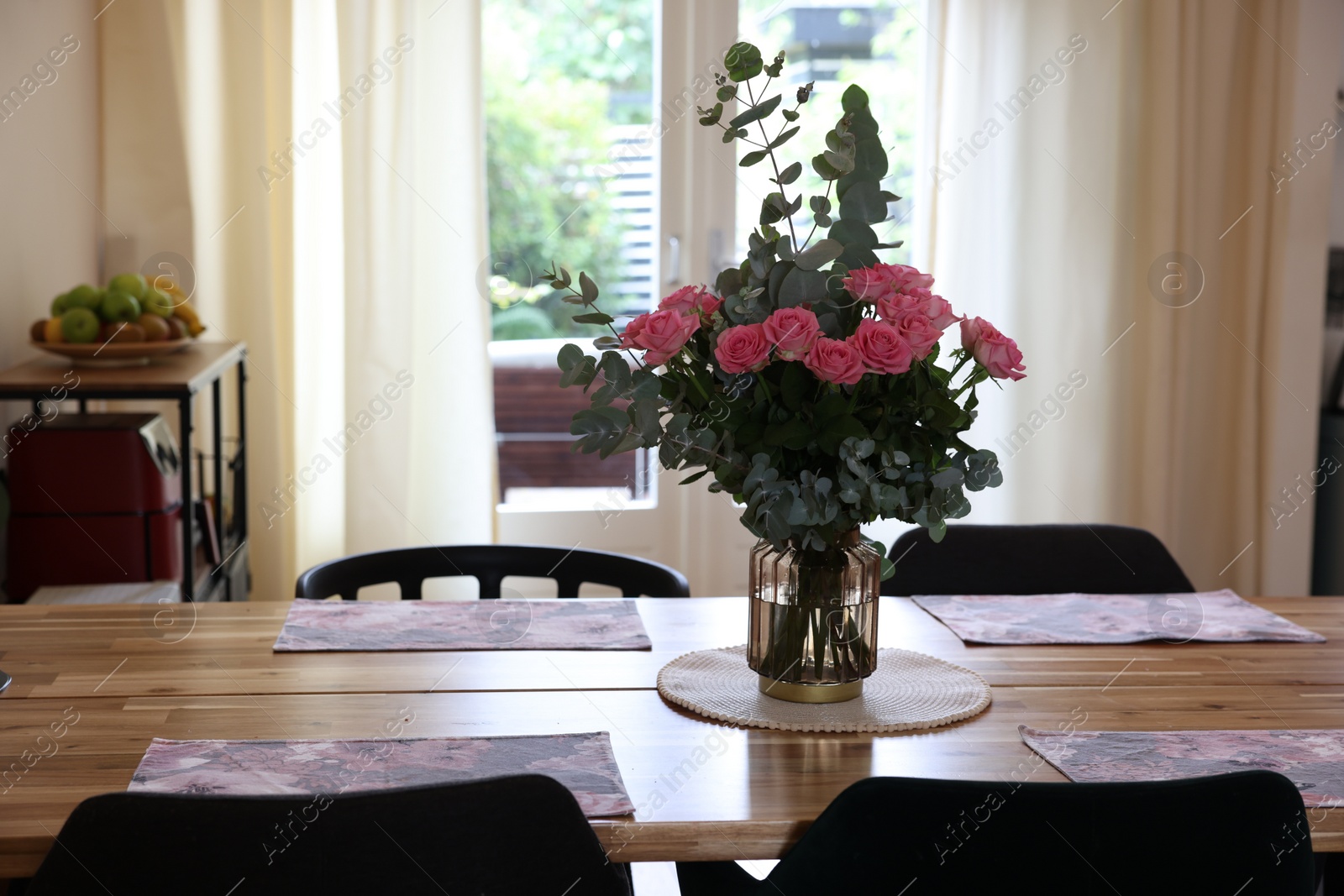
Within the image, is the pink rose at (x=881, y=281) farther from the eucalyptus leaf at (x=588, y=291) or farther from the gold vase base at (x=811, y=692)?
the gold vase base at (x=811, y=692)

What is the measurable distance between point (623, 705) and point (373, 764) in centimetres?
28

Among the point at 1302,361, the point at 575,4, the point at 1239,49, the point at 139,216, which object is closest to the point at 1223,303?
the point at 1302,361

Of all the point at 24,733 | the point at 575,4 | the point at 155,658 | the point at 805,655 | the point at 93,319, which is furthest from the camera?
the point at 575,4

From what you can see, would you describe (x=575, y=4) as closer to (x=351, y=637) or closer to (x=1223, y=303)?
(x=1223, y=303)

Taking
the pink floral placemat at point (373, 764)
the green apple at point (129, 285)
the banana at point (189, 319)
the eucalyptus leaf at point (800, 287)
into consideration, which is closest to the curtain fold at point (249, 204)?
the banana at point (189, 319)

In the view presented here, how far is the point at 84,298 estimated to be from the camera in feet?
7.17

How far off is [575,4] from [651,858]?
2582 millimetres

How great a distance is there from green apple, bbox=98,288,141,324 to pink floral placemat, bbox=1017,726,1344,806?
171cm

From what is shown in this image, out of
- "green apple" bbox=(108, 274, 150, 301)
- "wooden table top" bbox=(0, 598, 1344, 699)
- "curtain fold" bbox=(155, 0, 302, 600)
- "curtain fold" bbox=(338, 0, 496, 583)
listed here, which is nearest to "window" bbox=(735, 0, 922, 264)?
"curtain fold" bbox=(338, 0, 496, 583)

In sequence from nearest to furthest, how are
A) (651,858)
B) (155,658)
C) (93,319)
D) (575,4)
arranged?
(651,858)
(155,658)
(93,319)
(575,4)

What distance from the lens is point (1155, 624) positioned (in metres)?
1.60

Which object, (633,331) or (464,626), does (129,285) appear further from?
(633,331)

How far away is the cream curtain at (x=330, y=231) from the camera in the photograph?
9.38ft

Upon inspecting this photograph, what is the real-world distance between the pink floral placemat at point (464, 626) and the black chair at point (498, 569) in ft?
0.65
